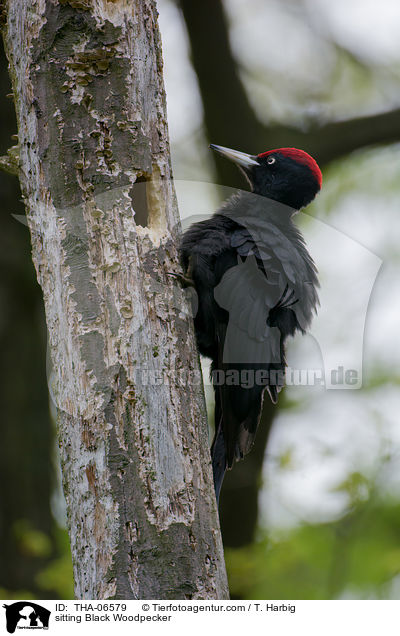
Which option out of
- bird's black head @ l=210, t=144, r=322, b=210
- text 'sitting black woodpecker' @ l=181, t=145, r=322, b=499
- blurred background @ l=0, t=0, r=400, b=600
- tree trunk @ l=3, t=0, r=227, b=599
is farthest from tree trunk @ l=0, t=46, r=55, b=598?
tree trunk @ l=3, t=0, r=227, b=599

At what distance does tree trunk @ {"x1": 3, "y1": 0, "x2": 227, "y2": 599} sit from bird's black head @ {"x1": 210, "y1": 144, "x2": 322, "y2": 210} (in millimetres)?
1180

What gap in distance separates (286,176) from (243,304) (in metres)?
0.98

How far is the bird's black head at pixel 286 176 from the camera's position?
3.37 m

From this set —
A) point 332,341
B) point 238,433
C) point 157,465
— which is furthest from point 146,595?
point 332,341

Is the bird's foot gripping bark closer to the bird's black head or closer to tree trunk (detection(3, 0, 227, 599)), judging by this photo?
tree trunk (detection(3, 0, 227, 599))

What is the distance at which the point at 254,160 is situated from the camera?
11.3 feet

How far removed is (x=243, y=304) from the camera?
279 centimetres

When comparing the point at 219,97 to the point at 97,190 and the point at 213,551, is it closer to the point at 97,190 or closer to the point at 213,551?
the point at 97,190

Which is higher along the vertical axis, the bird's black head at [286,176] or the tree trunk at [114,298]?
the bird's black head at [286,176]

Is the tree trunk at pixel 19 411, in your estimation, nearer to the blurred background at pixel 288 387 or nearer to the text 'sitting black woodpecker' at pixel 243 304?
the blurred background at pixel 288 387

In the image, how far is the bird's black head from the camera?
3.37 meters

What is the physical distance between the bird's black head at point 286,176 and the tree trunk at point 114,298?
118 cm

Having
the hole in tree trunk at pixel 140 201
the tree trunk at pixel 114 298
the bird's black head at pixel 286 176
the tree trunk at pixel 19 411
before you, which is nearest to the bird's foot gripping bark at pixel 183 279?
the tree trunk at pixel 114 298

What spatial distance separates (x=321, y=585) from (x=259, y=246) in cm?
370
